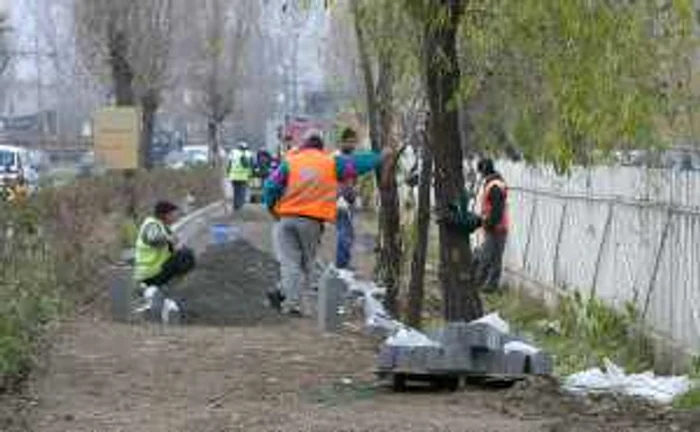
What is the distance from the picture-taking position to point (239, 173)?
126ft

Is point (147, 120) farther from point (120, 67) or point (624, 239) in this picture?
point (624, 239)

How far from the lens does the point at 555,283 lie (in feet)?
63.1

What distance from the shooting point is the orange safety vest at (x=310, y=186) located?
14.9 meters

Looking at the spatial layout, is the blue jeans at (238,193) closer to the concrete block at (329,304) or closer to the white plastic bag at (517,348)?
the concrete block at (329,304)

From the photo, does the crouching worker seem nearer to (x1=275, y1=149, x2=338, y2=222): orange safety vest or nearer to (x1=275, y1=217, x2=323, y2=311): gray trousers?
(x1=275, y1=217, x2=323, y2=311): gray trousers

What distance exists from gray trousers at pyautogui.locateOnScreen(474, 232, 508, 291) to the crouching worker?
561cm

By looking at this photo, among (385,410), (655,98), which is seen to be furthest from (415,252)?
(385,410)

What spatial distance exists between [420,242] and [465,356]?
158 inches

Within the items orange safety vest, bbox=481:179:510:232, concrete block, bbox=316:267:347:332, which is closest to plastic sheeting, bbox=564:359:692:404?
concrete block, bbox=316:267:347:332

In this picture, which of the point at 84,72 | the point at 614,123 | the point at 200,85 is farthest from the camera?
the point at 200,85

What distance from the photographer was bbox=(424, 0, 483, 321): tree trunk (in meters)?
10.8

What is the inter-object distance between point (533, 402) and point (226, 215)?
28.9 metres

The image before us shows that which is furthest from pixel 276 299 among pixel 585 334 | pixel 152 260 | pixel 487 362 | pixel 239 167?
pixel 239 167

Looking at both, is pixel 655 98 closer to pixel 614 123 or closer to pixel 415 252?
pixel 614 123
